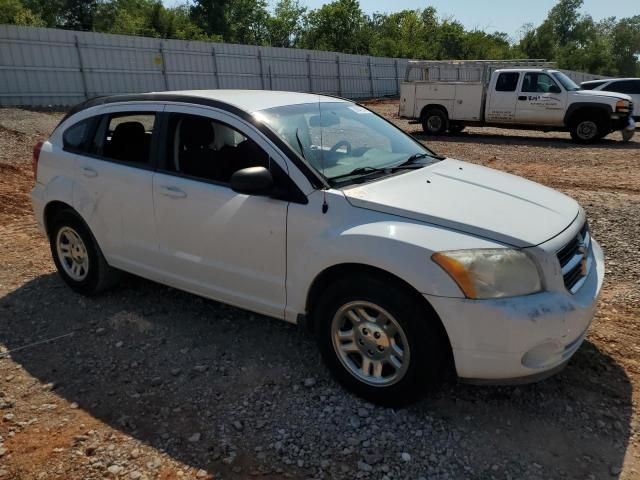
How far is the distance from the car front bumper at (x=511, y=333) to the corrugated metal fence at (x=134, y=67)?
19114mm

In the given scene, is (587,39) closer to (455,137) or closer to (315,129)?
(455,137)

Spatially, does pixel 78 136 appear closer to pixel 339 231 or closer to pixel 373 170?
pixel 373 170

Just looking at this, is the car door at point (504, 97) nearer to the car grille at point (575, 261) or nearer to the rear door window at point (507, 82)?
the rear door window at point (507, 82)

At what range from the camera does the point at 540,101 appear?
1454 centimetres

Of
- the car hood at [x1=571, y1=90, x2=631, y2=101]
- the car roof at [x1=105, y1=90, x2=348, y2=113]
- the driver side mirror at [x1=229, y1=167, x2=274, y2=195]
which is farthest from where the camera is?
the car hood at [x1=571, y1=90, x2=631, y2=101]

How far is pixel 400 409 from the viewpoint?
3.02 metres

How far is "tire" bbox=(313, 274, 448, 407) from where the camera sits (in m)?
2.77

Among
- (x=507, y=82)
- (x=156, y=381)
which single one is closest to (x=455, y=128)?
(x=507, y=82)

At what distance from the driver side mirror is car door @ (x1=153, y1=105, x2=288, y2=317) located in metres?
0.13

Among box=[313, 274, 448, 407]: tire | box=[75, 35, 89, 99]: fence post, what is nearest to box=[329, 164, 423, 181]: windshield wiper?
box=[313, 274, 448, 407]: tire

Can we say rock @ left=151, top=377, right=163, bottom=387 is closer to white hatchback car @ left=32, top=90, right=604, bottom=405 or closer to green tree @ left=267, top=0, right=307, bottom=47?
white hatchback car @ left=32, top=90, right=604, bottom=405

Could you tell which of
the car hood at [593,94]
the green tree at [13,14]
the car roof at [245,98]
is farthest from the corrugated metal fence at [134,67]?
the green tree at [13,14]

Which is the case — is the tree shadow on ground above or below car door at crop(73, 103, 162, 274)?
below

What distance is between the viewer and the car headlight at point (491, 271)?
2.61 meters
